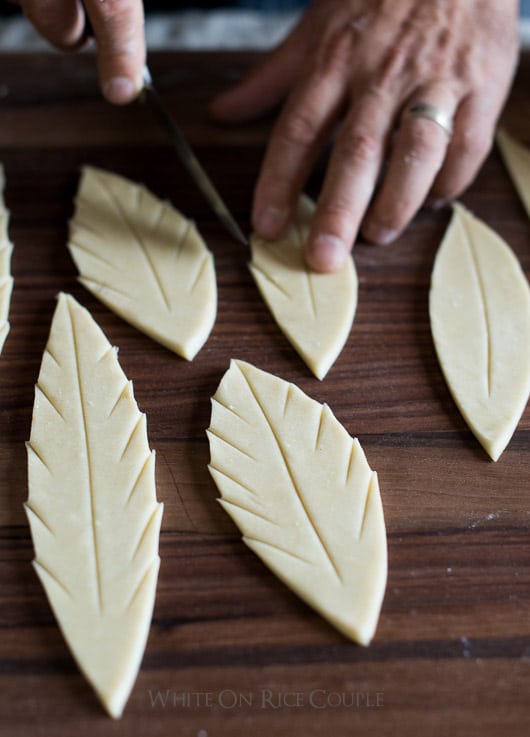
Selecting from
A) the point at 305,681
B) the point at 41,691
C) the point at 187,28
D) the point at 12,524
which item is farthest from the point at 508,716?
the point at 187,28

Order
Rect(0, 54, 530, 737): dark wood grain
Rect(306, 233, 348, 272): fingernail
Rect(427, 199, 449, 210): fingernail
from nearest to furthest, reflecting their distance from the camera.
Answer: Rect(0, 54, 530, 737): dark wood grain < Rect(306, 233, 348, 272): fingernail < Rect(427, 199, 449, 210): fingernail

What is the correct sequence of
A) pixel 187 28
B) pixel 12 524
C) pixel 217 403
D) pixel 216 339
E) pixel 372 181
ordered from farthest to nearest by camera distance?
pixel 187 28 < pixel 372 181 < pixel 216 339 < pixel 217 403 < pixel 12 524

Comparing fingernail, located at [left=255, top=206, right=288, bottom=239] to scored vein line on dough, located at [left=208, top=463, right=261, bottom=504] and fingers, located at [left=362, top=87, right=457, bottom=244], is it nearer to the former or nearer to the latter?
fingers, located at [left=362, top=87, right=457, bottom=244]

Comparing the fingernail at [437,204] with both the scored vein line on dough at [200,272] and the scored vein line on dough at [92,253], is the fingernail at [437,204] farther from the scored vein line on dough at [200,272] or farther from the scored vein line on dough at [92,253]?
the scored vein line on dough at [92,253]

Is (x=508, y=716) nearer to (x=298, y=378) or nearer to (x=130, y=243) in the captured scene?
(x=298, y=378)

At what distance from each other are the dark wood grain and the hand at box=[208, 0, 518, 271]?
8 cm

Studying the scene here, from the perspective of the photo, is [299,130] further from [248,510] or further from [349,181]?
[248,510]

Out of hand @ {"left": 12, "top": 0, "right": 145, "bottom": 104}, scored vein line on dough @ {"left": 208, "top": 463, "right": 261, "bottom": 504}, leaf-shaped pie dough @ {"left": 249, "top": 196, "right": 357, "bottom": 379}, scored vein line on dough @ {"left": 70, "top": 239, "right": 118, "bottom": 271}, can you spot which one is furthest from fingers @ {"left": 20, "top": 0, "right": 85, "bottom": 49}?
scored vein line on dough @ {"left": 208, "top": 463, "right": 261, "bottom": 504}

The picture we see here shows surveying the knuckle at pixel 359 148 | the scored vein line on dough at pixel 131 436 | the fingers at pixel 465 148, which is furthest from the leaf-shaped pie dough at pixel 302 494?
the fingers at pixel 465 148

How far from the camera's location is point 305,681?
823mm

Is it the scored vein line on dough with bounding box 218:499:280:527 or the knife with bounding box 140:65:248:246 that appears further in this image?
the knife with bounding box 140:65:248:246

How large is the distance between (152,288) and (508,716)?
792 millimetres

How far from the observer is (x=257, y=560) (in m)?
0.91

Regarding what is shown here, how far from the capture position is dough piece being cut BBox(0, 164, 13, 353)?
1153 millimetres
